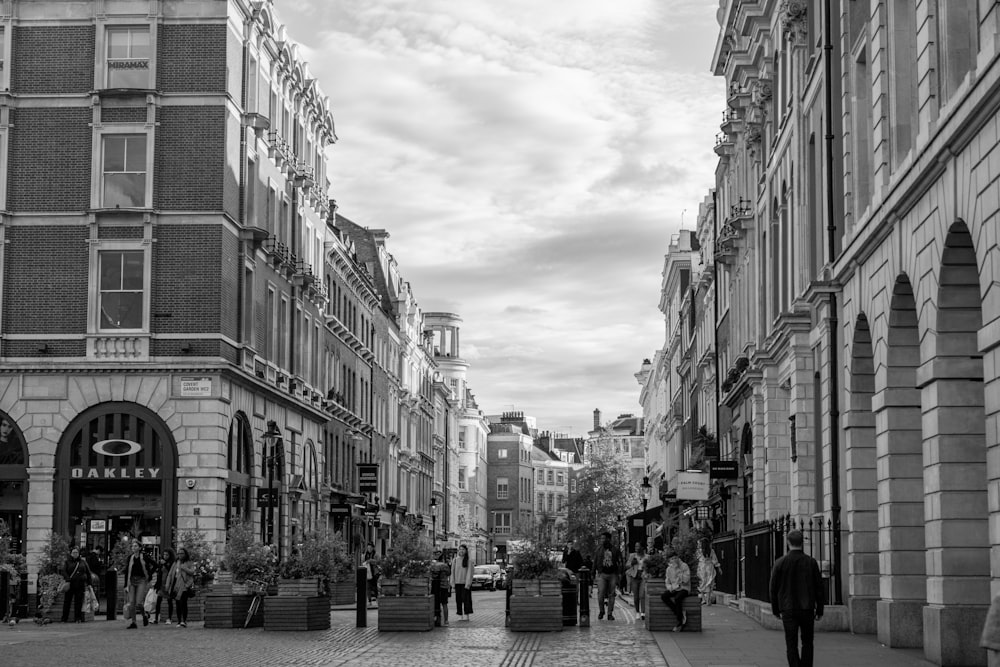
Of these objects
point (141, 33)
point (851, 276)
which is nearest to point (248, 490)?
point (141, 33)

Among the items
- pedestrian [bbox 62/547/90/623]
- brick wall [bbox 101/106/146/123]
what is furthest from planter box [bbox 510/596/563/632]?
brick wall [bbox 101/106/146/123]

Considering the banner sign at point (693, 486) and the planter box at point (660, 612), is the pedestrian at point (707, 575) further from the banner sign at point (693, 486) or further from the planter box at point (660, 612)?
the planter box at point (660, 612)

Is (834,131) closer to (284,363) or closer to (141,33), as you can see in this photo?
(141,33)

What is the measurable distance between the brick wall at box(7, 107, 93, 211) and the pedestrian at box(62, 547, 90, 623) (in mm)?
13656

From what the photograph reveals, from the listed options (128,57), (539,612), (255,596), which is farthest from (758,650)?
(128,57)

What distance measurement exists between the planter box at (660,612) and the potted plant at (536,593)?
151cm

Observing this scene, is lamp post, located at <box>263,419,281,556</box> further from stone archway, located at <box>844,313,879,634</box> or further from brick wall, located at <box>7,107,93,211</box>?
stone archway, located at <box>844,313,879,634</box>

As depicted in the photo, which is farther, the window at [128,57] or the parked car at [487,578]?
the parked car at [487,578]

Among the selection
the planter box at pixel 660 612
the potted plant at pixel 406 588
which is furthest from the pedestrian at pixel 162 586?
the planter box at pixel 660 612

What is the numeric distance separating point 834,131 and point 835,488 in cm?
591

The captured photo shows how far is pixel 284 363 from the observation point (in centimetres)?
5116

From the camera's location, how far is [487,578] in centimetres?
7075

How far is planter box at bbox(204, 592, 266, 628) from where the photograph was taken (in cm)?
2797

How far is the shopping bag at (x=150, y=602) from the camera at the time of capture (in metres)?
29.9
